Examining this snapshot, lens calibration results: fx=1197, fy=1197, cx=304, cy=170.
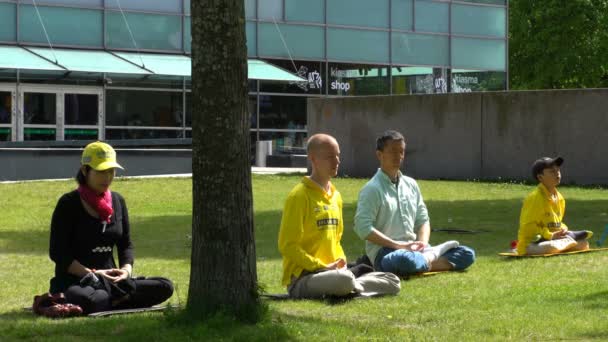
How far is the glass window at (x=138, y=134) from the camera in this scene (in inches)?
1531

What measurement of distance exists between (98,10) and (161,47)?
8.33 ft

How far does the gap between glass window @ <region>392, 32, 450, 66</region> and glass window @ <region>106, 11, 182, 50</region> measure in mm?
8819

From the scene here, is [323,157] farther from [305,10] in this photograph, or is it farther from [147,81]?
[305,10]

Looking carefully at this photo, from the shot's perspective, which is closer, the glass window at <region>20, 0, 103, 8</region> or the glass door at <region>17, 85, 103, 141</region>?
A: the glass window at <region>20, 0, 103, 8</region>

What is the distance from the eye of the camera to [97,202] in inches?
329

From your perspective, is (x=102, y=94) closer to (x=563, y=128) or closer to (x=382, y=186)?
(x=563, y=128)

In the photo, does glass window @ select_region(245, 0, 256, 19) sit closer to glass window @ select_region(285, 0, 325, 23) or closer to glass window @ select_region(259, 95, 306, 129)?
glass window @ select_region(285, 0, 325, 23)

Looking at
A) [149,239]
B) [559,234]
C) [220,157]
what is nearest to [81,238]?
[220,157]

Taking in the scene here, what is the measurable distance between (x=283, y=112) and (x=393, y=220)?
104ft

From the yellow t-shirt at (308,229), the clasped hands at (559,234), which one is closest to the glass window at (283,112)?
the clasped hands at (559,234)

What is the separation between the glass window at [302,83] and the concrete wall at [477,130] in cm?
682

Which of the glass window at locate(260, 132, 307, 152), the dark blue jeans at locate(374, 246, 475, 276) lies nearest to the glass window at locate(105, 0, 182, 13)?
the glass window at locate(260, 132, 307, 152)

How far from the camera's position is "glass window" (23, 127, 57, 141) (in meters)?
37.1

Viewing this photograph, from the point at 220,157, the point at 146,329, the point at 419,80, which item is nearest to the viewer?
the point at 220,157
